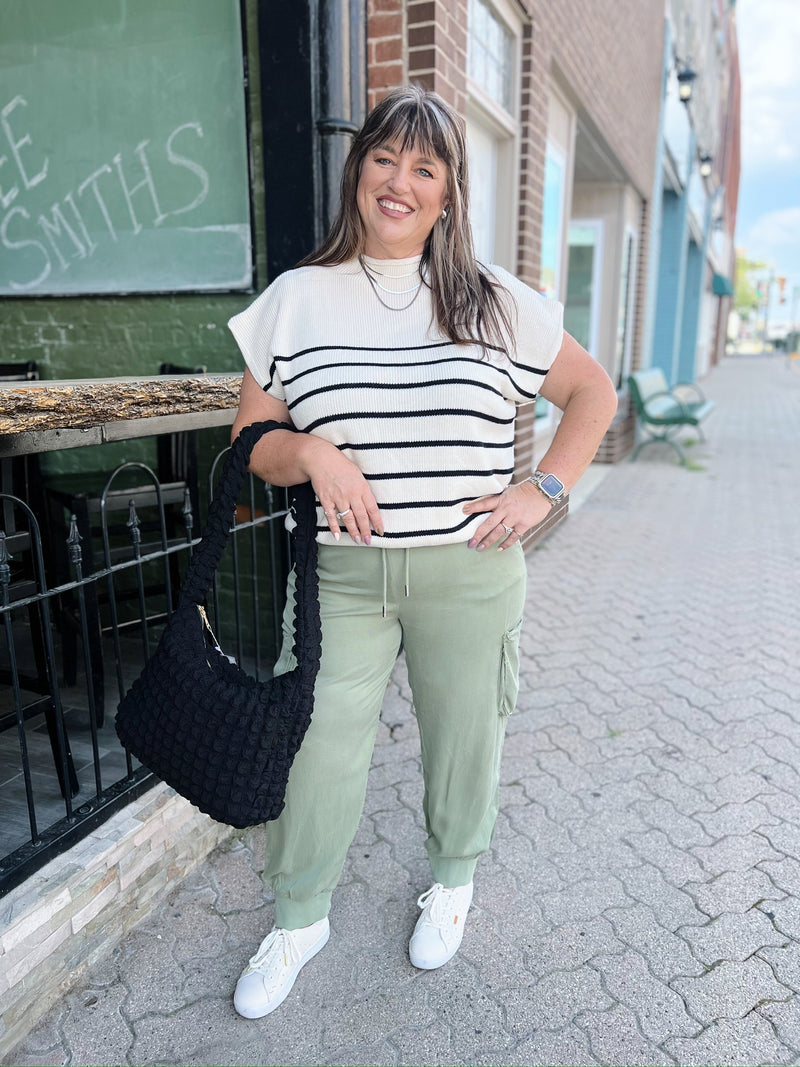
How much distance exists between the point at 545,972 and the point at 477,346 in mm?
1577

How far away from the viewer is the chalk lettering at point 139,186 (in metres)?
3.38

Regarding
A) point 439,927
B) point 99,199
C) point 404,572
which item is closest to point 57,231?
point 99,199

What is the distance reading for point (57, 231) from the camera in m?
3.62

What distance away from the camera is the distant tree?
91.4 meters

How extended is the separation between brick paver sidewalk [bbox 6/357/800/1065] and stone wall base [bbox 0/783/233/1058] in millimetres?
56

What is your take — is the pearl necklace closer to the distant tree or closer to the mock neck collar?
the mock neck collar

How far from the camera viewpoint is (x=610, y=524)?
667 centimetres

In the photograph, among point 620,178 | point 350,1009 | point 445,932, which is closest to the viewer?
point 350,1009

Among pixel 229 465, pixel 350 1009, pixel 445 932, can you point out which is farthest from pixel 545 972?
pixel 229 465

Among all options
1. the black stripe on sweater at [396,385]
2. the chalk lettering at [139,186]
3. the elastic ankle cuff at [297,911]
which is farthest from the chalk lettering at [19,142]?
the elastic ankle cuff at [297,911]

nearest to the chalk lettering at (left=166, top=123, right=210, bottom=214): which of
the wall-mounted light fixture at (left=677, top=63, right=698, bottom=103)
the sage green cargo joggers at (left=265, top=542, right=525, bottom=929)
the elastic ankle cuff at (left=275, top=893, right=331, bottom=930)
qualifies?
the sage green cargo joggers at (left=265, top=542, right=525, bottom=929)

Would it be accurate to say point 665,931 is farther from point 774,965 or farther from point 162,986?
point 162,986

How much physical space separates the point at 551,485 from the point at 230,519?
0.71 metres

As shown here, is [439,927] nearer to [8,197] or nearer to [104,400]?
[104,400]
